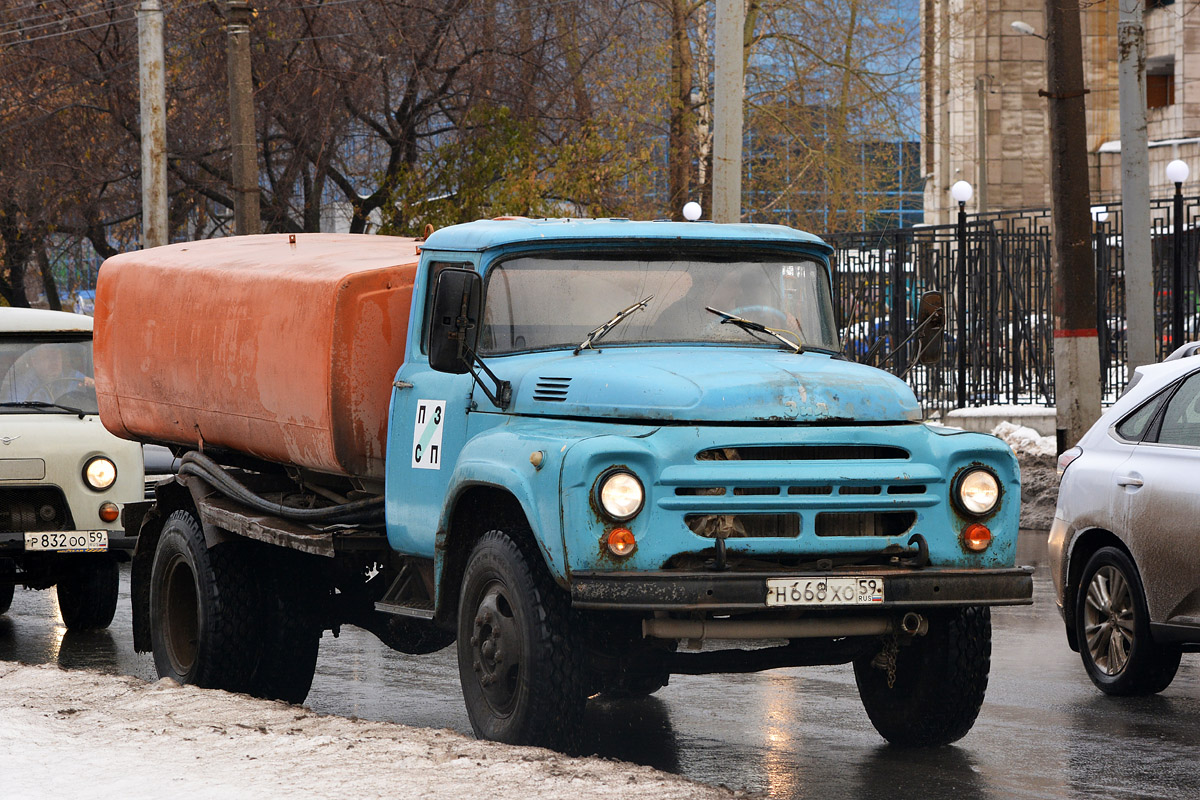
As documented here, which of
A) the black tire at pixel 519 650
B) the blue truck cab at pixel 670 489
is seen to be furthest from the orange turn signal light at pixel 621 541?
the black tire at pixel 519 650

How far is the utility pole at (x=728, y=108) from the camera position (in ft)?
54.0

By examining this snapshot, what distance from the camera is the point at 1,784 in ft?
20.1

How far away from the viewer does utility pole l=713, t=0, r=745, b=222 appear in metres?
16.5

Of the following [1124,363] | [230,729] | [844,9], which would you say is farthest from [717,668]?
[844,9]

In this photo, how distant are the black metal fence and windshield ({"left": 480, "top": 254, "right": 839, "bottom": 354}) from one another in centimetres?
1248

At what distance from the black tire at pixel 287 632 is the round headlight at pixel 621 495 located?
3.01m

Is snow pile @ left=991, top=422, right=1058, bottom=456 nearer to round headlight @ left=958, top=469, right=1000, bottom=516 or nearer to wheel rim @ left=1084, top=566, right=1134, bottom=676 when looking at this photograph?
wheel rim @ left=1084, top=566, right=1134, bottom=676

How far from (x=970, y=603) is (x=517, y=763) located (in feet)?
5.48

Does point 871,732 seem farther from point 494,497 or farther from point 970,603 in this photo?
point 494,497

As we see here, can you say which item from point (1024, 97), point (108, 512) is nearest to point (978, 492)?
point (108, 512)

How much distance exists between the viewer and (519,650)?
21.4 feet

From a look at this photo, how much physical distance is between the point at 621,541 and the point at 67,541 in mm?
5886

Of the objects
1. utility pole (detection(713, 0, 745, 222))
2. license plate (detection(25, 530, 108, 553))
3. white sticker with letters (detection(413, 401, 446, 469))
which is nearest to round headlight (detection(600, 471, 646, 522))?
white sticker with letters (detection(413, 401, 446, 469))

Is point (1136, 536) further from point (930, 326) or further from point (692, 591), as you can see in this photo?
point (692, 591)
